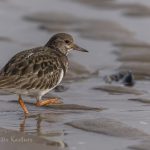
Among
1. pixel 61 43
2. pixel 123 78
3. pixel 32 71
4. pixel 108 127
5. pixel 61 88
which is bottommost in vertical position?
pixel 108 127

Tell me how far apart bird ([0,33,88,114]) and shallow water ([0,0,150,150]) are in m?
0.22

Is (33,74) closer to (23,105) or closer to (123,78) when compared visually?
(23,105)

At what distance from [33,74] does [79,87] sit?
1.38 meters

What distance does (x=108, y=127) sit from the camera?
7.16 m

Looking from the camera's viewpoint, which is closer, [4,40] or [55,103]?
[55,103]

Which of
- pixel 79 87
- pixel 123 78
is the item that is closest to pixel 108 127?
pixel 79 87

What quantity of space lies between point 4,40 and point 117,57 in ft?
5.62

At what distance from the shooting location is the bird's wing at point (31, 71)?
25.4 feet

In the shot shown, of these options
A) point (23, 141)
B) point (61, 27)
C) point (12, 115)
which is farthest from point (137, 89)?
point (61, 27)

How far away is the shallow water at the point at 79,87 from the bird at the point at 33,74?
0.71 feet

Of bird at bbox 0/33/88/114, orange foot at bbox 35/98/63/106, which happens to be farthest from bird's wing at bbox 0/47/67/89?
orange foot at bbox 35/98/63/106

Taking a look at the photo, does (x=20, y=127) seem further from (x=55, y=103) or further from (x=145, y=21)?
(x=145, y=21)

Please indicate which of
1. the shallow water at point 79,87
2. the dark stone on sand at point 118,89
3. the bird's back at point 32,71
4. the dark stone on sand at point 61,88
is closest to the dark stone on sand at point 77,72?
the shallow water at point 79,87

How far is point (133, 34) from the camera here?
38.2 feet
